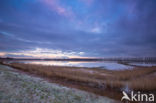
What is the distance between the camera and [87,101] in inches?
204

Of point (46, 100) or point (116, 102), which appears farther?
point (116, 102)

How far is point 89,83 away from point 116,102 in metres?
4.54

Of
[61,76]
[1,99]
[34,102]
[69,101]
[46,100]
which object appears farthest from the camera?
[61,76]

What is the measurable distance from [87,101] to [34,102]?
10.2ft

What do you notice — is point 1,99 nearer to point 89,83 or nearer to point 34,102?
point 34,102

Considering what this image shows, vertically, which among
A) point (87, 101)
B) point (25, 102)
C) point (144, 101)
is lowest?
point (144, 101)

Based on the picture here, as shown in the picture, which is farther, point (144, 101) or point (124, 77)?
point (124, 77)

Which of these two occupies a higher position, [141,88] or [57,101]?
[57,101]

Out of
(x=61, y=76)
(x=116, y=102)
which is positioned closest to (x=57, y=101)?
(x=116, y=102)

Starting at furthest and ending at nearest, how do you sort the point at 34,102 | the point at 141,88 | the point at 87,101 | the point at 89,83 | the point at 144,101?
the point at 89,83
the point at 141,88
the point at 144,101
the point at 87,101
the point at 34,102

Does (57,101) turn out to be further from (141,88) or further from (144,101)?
(141,88)

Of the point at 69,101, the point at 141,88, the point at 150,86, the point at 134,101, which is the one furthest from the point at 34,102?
the point at 150,86

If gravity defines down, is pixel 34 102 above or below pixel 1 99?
below

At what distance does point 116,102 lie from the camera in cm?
570
